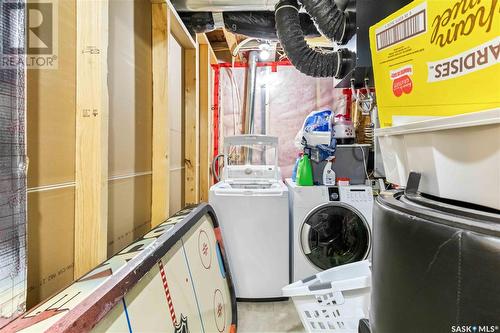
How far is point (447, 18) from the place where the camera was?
57 cm

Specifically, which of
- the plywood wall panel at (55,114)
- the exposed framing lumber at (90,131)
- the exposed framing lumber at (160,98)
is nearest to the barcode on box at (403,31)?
the exposed framing lumber at (90,131)

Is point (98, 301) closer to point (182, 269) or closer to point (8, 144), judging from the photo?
point (8, 144)

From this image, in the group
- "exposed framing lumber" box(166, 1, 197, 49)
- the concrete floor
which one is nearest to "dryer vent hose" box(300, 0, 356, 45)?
"exposed framing lumber" box(166, 1, 197, 49)

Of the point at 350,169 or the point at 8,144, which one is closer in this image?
the point at 8,144

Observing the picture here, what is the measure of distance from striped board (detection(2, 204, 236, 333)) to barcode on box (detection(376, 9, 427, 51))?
1.01 m

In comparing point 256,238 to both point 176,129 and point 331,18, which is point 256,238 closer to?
point 176,129

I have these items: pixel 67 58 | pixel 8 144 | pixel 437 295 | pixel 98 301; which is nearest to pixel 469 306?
pixel 437 295

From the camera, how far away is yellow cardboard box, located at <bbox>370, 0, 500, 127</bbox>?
494 mm

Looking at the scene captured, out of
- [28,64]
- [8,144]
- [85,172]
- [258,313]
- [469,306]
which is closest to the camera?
[469,306]

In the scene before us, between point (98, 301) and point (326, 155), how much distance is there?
2116 millimetres

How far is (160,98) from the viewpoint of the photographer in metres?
1.72

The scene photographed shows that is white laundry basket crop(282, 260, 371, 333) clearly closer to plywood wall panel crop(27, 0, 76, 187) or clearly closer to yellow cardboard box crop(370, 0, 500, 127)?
yellow cardboard box crop(370, 0, 500, 127)

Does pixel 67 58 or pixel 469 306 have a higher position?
pixel 67 58

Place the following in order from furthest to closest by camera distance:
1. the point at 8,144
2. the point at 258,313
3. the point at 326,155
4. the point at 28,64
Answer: the point at 326,155
the point at 258,313
the point at 28,64
the point at 8,144
